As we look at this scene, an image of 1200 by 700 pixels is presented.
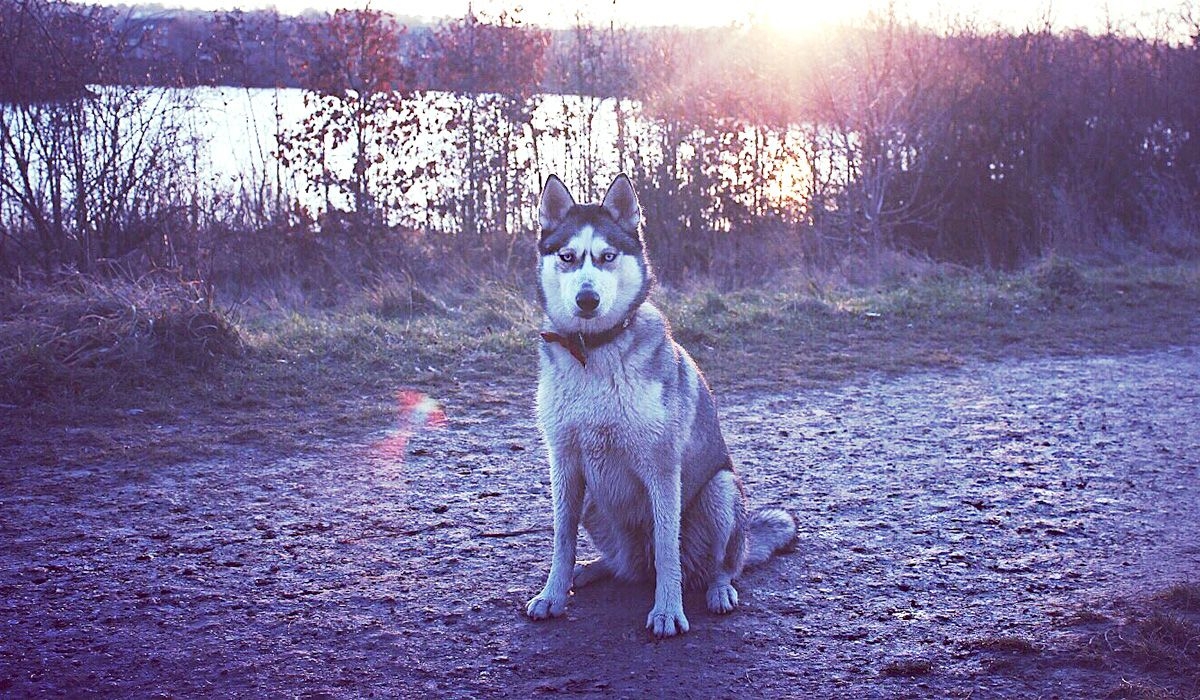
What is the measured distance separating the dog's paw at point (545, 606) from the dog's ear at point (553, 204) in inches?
63.5

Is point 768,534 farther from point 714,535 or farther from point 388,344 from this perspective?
point 388,344

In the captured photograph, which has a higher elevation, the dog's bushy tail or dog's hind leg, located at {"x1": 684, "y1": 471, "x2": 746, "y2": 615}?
dog's hind leg, located at {"x1": 684, "y1": 471, "x2": 746, "y2": 615}

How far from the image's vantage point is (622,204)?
4.62 metres

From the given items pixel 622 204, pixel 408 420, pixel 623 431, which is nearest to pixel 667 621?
pixel 623 431

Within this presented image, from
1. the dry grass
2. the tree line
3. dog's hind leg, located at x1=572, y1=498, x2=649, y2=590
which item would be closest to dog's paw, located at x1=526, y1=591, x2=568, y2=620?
dog's hind leg, located at x1=572, y1=498, x2=649, y2=590

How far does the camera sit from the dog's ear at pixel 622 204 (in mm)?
4594

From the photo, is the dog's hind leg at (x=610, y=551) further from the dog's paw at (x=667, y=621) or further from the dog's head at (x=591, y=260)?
the dog's head at (x=591, y=260)

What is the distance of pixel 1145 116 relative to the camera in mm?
17312

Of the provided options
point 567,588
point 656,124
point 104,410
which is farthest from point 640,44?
point 567,588

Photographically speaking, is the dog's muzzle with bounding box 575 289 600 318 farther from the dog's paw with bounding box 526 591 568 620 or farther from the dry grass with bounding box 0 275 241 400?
the dry grass with bounding box 0 275 241 400

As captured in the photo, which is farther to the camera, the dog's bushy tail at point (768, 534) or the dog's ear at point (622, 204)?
the dog's bushy tail at point (768, 534)

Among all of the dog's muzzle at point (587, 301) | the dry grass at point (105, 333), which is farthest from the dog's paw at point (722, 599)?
the dry grass at point (105, 333)

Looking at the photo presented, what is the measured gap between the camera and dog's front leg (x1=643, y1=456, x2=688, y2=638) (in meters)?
4.25

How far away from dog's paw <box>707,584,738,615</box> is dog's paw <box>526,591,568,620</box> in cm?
64
